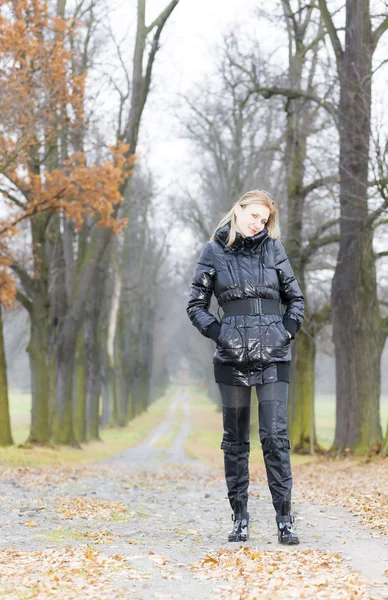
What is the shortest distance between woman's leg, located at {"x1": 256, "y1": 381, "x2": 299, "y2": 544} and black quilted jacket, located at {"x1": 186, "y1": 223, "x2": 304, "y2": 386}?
0.12 metres

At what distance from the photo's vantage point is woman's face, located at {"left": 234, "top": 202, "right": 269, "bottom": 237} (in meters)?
5.81

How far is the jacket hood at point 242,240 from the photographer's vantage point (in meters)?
5.74

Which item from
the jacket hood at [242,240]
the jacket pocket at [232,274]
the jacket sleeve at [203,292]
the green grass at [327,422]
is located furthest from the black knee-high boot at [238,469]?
the green grass at [327,422]

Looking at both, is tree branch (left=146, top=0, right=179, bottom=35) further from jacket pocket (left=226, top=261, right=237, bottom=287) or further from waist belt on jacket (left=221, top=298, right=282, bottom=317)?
waist belt on jacket (left=221, top=298, right=282, bottom=317)

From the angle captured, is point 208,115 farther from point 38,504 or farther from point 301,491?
point 38,504

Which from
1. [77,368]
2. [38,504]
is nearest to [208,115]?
[77,368]

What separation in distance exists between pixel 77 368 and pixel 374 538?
2067cm

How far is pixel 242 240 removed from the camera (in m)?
5.76

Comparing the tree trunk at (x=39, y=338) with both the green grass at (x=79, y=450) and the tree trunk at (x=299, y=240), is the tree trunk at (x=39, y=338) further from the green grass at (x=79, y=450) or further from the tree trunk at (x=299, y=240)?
the tree trunk at (x=299, y=240)

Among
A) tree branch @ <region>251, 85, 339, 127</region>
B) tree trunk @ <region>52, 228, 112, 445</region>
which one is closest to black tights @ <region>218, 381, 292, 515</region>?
tree branch @ <region>251, 85, 339, 127</region>

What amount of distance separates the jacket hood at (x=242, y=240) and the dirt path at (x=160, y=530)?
82.0 inches

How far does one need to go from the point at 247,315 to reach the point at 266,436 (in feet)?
2.81

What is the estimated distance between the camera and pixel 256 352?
552cm

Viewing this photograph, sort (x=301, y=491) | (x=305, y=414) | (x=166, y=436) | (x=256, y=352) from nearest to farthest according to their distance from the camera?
(x=256, y=352)
(x=301, y=491)
(x=305, y=414)
(x=166, y=436)
